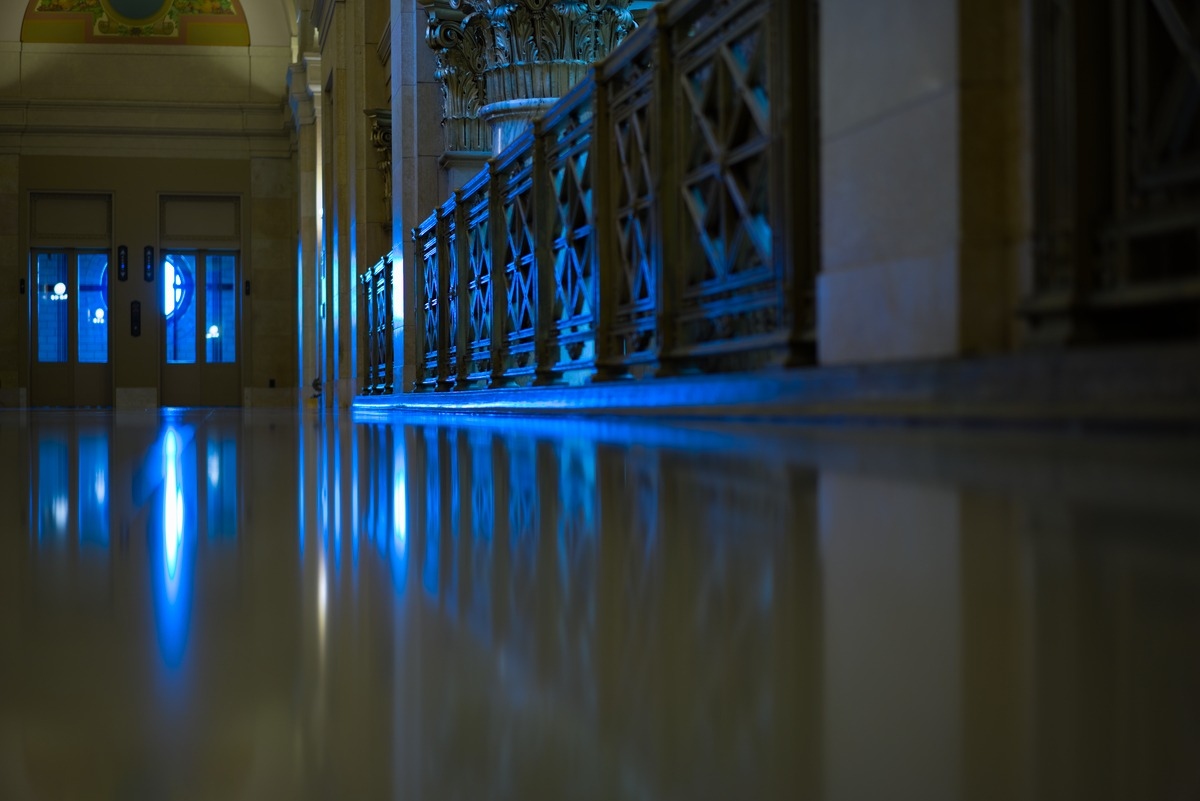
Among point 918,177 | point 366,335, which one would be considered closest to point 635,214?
point 918,177

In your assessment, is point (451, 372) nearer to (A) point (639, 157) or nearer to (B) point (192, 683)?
(A) point (639, 157)

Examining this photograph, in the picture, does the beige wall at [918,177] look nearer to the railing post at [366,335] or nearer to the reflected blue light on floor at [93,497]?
the reflected blue light on floor at [93,497]

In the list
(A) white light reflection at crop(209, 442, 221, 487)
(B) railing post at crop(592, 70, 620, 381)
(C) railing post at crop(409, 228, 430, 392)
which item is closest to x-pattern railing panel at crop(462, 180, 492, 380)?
(C) railing post at crop(409, 228, 430, 392)

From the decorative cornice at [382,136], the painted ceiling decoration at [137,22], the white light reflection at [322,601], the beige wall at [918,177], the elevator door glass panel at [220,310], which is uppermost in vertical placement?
the painted ceiling decoration at [137,22]

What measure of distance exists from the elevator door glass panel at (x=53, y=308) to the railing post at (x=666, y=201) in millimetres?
24965

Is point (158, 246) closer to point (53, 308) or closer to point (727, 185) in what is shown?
point (53, 308)

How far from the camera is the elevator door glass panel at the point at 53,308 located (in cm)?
2717

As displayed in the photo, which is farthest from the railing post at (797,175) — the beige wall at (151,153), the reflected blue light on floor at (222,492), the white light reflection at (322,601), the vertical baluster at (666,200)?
the beige wall at (151,153)

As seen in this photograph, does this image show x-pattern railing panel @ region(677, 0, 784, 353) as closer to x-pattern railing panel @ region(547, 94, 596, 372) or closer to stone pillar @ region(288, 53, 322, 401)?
x-pattern railing panel @ region(547, 94, 596, 372)

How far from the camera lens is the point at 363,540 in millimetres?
1053

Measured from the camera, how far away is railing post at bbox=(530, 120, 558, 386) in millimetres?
6852

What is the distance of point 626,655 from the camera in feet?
1.77

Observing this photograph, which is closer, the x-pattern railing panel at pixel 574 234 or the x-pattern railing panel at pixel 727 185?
the x-pattern railing panel at pixel 727 185

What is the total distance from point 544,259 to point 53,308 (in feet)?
76.3
